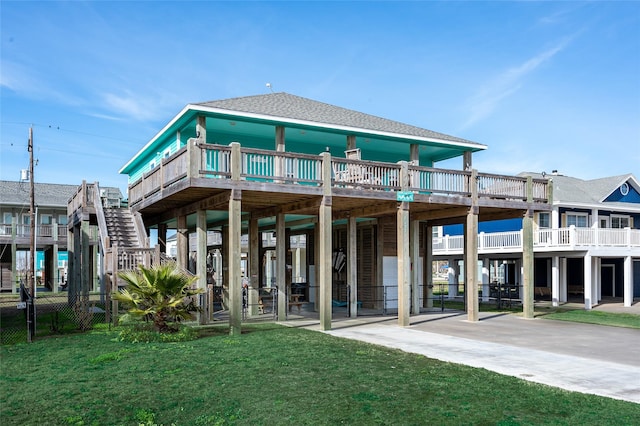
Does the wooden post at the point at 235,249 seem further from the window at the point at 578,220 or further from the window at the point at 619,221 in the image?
the window at the point at 619,221

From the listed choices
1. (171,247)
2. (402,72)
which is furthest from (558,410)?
(171,247)

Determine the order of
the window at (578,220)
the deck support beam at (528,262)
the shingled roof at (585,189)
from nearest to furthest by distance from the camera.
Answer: the deck support beam at (528,262)
the shingled roof at (585,189)
the window at (578,220)

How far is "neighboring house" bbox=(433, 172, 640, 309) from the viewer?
27.3m

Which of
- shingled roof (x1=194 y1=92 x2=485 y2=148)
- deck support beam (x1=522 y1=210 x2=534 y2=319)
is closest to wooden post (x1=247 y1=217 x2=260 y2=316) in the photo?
shingled roof (x1=194 y1=92 x2=485 y2=148)

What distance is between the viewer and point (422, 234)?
84.4 ft

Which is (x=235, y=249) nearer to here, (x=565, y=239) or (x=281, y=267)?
(x=281, y=267)

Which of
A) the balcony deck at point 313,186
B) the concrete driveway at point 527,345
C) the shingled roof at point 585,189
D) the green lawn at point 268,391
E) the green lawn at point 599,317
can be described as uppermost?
the shingled roof at point 585,189

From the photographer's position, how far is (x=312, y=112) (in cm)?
2030

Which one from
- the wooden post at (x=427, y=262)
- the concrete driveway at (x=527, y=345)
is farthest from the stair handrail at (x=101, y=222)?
the wooden post at (x=427, y=262)

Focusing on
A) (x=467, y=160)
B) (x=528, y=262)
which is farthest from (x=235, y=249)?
(x=467, y=160)

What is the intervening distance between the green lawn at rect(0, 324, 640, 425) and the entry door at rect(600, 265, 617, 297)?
2706 centimetres

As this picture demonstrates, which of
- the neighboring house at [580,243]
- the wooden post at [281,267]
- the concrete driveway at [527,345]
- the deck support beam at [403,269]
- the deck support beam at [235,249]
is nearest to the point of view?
the concrete driveway at [527,345]

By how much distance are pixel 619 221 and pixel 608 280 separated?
12.3 ft

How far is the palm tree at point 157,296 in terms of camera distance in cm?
1402
